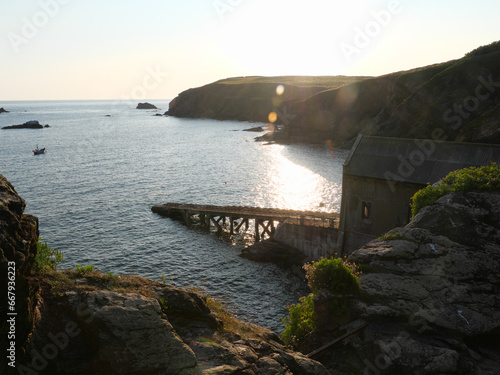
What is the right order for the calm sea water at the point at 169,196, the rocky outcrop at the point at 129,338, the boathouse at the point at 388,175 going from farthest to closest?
the calm sea water at the point at 169,196, the boathouse at the point at 388,175, the rocky outcrop at the point at 129,338

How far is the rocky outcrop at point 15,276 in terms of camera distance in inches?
335

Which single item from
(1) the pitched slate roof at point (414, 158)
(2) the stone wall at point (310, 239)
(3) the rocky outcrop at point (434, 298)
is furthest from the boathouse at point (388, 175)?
(3) the rocky outcrop at point (434, 298)

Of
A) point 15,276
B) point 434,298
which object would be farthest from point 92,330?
point 434,298

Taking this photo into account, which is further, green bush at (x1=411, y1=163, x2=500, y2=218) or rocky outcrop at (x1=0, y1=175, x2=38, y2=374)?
green bush at (x1=411, y1=163, x2=500, y2=218)

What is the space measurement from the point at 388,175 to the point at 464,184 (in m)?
12.5

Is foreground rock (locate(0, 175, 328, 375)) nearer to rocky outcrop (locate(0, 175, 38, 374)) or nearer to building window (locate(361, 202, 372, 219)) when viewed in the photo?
rocky outcrop (locate(0, 175, 38, 374))

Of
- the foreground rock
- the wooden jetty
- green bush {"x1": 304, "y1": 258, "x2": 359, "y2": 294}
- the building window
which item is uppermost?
the foreground rock

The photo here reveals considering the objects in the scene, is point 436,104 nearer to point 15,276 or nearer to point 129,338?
point 129,338

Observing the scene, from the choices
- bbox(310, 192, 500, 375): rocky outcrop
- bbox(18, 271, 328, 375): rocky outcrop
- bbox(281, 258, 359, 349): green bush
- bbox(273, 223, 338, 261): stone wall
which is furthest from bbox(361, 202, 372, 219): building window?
bbox(18, 271, 328, 375): rocky outcrop

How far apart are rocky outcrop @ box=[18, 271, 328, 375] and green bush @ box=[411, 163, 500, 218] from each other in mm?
13958

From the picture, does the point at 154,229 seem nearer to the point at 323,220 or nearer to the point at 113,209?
the point at 113,209

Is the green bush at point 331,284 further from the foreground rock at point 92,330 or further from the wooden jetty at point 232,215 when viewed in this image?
the wooden jetty at point 232,215

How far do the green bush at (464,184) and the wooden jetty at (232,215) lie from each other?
2515cm

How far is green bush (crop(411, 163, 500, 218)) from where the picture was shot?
2083 cm
